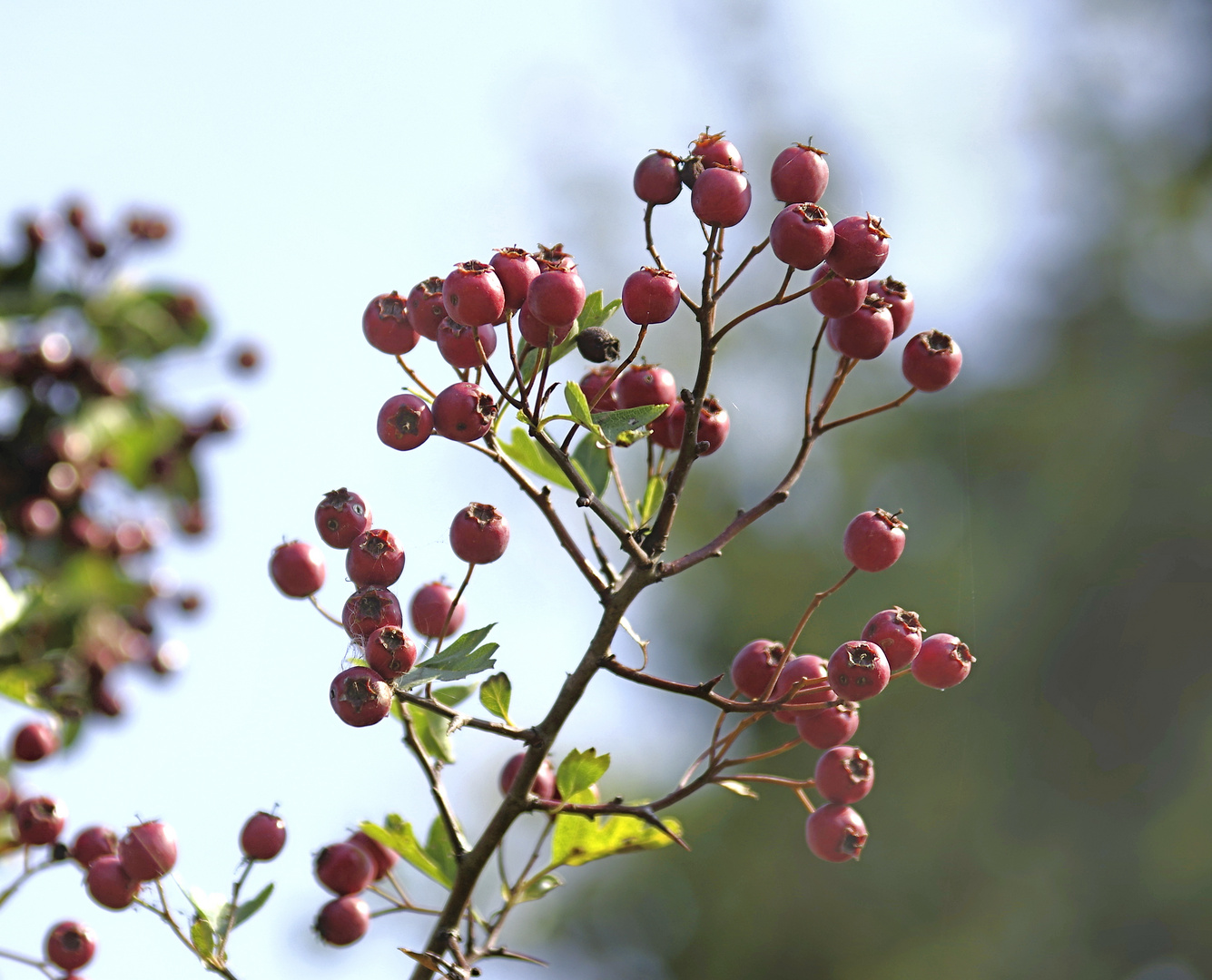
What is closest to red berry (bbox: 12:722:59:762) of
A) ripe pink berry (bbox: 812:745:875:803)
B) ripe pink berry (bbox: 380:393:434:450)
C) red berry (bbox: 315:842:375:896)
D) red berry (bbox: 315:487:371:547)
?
red berry (bbox: 315:842:375:896)

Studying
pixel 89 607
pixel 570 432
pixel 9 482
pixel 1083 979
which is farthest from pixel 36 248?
pixel 1083 979

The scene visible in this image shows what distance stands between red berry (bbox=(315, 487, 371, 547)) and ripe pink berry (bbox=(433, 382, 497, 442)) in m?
0.12

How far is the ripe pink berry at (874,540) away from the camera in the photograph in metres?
0.96

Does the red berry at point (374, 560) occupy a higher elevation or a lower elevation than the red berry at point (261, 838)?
higher

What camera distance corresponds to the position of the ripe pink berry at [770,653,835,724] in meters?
0.91

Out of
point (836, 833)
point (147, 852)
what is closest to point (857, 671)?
point (836, 833)

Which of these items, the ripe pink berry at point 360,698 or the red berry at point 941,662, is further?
the red berry at point 941,662

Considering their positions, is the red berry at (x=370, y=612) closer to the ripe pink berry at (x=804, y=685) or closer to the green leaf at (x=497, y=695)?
the green leaf at (x=497, y=695)

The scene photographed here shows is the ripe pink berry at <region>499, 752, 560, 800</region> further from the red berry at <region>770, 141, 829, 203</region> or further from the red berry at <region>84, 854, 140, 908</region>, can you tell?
the red berry at <region>770, 141, 829, 203</region>

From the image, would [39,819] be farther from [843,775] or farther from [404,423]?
[843,775]

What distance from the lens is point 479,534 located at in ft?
2.92

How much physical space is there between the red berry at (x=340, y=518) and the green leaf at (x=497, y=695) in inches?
6.5

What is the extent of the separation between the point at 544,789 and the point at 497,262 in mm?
499

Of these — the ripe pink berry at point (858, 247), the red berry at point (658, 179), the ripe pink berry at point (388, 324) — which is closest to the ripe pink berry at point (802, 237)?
the ripe pink berry at point (858, 247)
